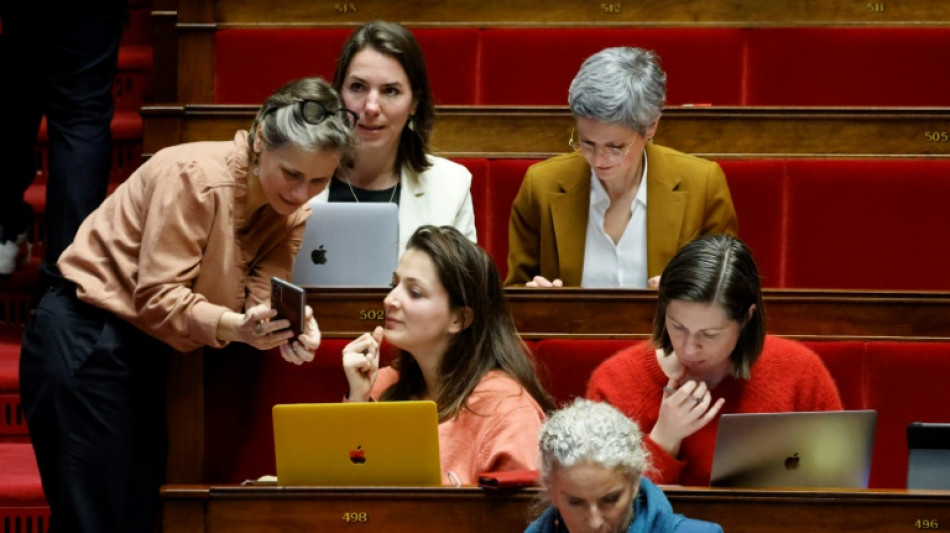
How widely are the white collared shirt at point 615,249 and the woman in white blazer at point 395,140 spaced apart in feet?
0.26

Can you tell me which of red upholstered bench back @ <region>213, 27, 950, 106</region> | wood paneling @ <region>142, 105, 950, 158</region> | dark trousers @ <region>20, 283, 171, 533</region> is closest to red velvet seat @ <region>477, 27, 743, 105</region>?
red upholstered bench back @ <region>213, 27, 950, 106</region>

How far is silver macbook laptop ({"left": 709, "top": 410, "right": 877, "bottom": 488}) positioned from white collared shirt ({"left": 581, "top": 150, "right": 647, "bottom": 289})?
27 cm

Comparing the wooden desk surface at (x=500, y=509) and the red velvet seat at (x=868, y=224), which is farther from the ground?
the red velvet seat at (x=868, y=224)

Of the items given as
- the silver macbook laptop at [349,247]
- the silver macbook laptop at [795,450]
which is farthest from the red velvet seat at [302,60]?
the silver macbook laptop at [795,450]

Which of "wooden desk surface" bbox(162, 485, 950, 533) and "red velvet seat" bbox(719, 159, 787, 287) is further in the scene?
"red velvet seat" bbox(719, 159, 787, 287)

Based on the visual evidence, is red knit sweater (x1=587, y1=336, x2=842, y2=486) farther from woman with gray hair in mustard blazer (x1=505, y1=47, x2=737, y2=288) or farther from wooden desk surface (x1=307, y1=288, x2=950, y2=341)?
woman with gray hair in mustard blazer (x1=505, y1=47, x2=737, y2=288)

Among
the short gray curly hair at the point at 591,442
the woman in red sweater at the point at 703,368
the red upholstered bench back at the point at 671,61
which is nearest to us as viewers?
the short gray curly hair at the point at 591,442

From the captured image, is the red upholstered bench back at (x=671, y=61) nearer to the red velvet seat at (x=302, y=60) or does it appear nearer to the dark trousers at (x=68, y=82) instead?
the red velvet seat at (x=302, y=60)

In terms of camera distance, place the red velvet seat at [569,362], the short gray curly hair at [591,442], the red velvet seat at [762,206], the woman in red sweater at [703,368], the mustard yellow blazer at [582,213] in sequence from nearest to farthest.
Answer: the short gray curly hair at [591,442] → the woman in red sweater at [703,368] → the red velvet seat at [569,362] → the mustard yellow blazer at [582,213] → the red velvet seat at [762,206]

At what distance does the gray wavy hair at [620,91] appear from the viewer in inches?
39.3

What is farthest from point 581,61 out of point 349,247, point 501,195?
point 349,247

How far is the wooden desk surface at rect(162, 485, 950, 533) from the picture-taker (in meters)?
0.78

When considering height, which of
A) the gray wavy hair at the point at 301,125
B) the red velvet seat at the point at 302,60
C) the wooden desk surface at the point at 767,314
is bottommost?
the wooden desk surface at the point at 767,314

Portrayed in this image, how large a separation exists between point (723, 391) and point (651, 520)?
0.53 ft
